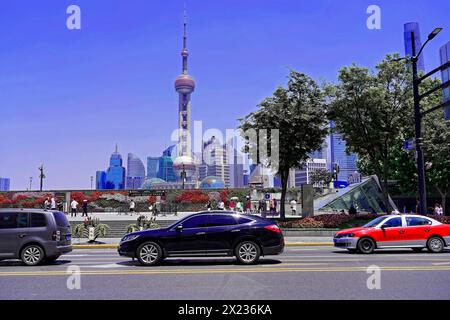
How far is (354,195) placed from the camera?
37.7 metres

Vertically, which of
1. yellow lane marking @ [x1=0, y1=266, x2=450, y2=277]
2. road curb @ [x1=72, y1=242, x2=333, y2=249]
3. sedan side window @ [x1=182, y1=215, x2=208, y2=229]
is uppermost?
sedan side window @ [x1=182, y1=215, x2=208, y2=229]

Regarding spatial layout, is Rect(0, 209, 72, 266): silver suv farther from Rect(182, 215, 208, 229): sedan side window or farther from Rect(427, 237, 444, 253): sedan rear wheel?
Rect(427, 237, 444, 253): sedan rear wheel

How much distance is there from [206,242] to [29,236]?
533 cm

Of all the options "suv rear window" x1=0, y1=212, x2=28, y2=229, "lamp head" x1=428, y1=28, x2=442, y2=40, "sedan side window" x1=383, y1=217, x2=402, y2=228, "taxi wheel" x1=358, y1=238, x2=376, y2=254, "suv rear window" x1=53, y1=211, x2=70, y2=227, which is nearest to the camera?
"suv rear window" x1=0, y1=212, x2=28, y2=229

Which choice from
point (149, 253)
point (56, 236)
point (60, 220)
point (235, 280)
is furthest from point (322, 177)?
point (235, 280)

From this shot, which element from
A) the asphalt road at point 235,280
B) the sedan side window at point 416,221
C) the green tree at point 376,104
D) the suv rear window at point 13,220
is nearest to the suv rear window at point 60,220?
the suv rear window at point 13,220

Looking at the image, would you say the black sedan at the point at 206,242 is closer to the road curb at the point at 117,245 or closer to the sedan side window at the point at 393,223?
the sedan side window at the point at 393,223

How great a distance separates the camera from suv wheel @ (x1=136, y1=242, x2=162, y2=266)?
12.2 meters

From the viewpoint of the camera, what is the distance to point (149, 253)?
12219 mm

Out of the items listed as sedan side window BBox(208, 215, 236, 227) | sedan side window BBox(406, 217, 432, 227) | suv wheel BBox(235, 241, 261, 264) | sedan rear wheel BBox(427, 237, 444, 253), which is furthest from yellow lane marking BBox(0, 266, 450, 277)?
sedan rear wheel BBox(427, 237, 444, 253)

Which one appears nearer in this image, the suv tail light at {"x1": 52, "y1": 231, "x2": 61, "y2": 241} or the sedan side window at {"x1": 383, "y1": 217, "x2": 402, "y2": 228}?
the suv tail light at {"x1": 52, "y1": 231, "x2": 61, "y2": 241}

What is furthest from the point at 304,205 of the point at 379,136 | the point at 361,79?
the point at 361,79

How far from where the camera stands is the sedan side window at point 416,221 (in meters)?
15.6

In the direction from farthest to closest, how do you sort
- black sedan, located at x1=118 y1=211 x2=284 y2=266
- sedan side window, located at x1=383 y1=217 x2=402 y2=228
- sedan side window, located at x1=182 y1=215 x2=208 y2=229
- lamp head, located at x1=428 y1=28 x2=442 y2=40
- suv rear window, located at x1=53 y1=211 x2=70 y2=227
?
lamp head, located at x1=428 y1=28 x2=442 y2=40, sedan side window, located at x1=383 y1=217 x2=402 y2=228, suv rear window, located at x1=53 y1=211 x2=70 y2=227, sedan side window, located at x1=182 y1=215 x2=208 y2=229, black sedan, located at x1=118 y1=211 x2=284 y2=266
